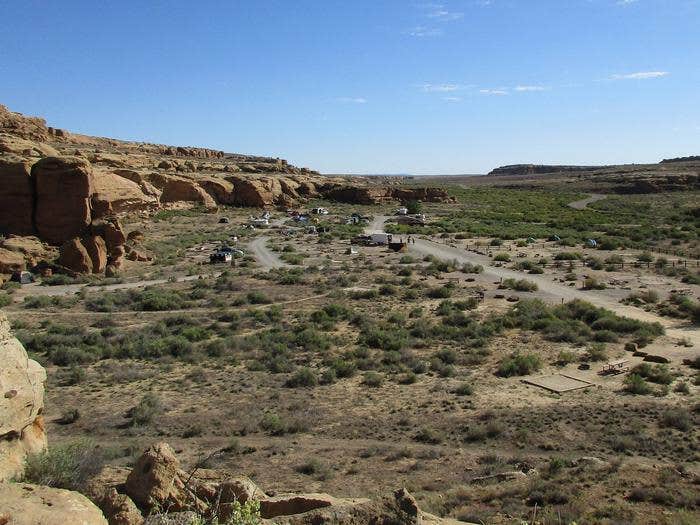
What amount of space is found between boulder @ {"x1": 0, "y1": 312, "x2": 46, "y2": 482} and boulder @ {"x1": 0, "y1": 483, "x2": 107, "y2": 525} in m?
1.12

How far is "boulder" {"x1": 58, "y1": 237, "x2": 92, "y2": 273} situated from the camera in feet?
123

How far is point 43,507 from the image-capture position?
5652 mm

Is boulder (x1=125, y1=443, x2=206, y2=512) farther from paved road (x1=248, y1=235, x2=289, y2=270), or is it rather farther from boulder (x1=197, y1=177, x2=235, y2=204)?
boulder (x1=197, y1=177, x2=235, y2=204)

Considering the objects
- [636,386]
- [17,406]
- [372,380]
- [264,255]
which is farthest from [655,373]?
[264,255]

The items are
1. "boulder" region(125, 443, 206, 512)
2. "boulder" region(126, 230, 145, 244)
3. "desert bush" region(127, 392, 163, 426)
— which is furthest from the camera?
"boulder" region(126, 230, 145, 244)

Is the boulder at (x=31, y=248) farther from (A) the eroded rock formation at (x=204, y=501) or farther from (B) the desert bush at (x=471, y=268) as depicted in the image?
(A) the eroded rock formation at (x=204, y=501)

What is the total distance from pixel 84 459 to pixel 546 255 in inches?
1804

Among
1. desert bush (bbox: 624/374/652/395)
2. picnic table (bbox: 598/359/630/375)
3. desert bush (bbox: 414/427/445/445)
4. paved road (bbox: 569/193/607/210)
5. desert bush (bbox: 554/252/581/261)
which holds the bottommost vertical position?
desert bush (bbox: 414/427/445/445)

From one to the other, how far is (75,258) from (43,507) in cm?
3523

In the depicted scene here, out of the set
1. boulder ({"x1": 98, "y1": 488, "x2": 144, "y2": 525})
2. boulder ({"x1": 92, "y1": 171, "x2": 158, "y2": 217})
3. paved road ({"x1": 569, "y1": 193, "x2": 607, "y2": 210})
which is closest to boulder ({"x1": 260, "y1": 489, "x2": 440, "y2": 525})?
boulder ({"x1": 98, "y1": 488, "x2": 144, "y2": 525})

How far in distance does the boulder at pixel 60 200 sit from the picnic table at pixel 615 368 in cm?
3613

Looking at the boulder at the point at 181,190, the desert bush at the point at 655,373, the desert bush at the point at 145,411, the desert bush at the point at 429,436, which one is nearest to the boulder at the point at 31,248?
the desert bush at the point at 145,411

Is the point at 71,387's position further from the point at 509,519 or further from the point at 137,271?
the point at 137,271

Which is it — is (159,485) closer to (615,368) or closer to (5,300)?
(615,368)
